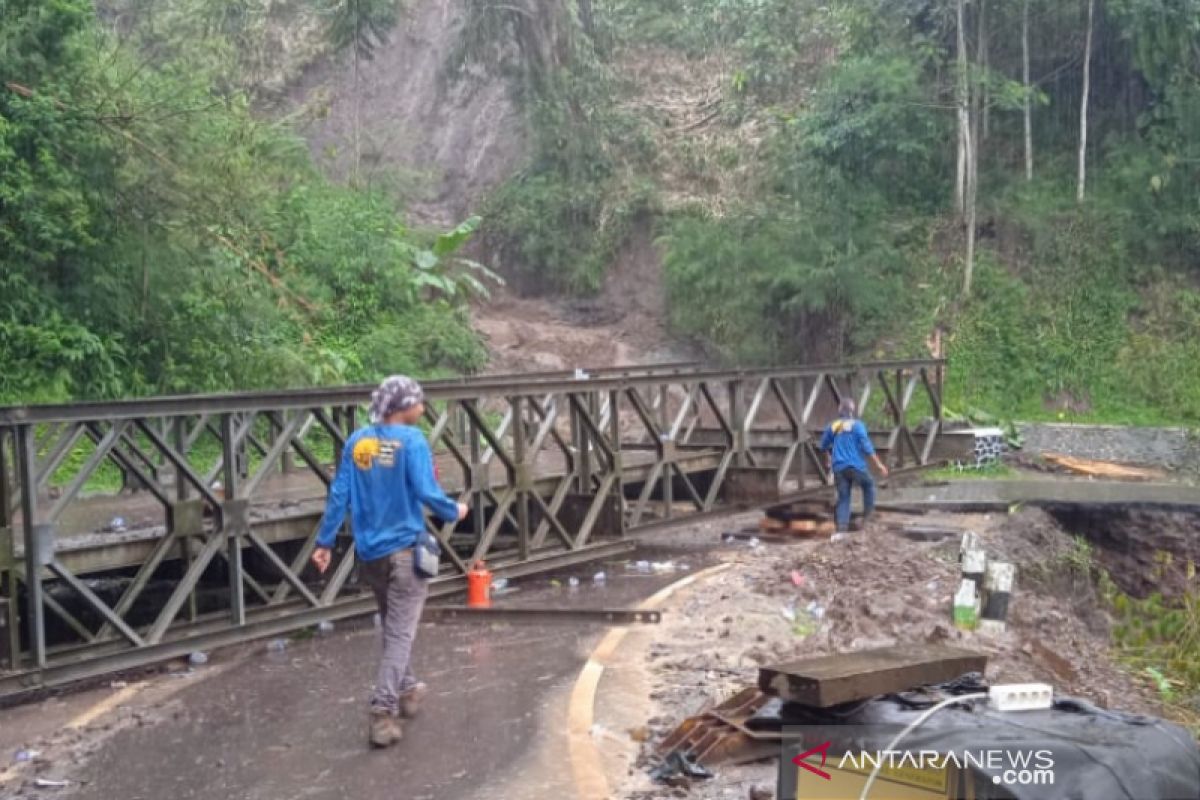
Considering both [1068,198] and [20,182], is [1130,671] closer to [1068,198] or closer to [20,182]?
[20,182]

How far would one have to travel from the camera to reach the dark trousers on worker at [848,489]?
1465 centimetres

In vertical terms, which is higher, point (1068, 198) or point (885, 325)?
point (1068, 198)

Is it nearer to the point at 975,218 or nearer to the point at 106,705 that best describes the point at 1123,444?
the point at 975,218

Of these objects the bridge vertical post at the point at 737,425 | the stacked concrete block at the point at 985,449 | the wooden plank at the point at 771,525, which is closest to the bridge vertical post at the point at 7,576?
the bridge vertical post at the point at 737,425

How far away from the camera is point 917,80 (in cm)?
2656

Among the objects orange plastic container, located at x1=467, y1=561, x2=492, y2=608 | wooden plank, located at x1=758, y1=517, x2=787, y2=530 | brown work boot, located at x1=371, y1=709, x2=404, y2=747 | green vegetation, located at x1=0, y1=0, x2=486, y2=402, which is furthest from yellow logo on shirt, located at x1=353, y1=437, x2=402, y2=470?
green vegetation, located at x1=0, y1=0, x2=486, y2=402

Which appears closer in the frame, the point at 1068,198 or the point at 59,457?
the point at 59,457

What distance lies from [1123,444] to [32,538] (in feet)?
64.2

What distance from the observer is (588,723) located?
23.1 feet

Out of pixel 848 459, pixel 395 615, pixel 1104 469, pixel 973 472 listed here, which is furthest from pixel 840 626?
pixel 1104 469

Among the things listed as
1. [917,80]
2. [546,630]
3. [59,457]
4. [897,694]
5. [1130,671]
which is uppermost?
[917,80]

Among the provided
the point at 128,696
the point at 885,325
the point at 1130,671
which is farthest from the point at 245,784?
the point at 885,325

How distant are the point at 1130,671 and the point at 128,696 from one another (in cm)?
785

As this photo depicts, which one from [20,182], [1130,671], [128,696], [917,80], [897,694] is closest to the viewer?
[897,694]
